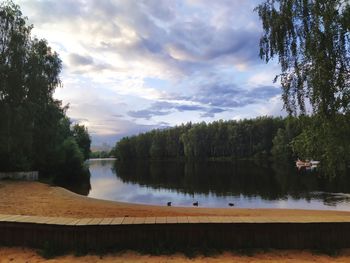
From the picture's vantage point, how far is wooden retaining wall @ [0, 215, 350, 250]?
7895mm

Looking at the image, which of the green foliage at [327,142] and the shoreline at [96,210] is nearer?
the green foliage at [327,142]

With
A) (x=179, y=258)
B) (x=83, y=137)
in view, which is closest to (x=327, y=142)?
(x=179, y=258)

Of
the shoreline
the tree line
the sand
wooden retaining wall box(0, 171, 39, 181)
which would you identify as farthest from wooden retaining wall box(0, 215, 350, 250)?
wooden retaining wall box(0, 171, 39, 181)

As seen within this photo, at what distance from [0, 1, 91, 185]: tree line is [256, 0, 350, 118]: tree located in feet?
86.4

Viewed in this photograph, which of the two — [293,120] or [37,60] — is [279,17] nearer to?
[293,120]

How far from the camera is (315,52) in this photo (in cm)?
1098

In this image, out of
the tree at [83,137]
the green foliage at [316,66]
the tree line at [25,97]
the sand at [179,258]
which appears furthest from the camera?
the tree at [83,137]

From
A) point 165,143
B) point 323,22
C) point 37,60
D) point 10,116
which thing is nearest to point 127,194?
point 10,116

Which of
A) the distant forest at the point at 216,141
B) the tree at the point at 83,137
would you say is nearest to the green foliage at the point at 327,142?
the distant forest at the point at 216,141

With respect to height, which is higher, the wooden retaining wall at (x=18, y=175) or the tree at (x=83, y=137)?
the tree at (x=83, y=137)

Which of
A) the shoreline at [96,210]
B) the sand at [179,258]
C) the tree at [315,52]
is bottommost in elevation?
the shoreline at [96,210]

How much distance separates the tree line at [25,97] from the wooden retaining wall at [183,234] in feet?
87.4

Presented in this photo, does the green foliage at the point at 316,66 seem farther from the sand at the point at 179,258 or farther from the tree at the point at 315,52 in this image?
the sand at the point at 179,258

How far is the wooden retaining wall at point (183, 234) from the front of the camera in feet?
25.9
